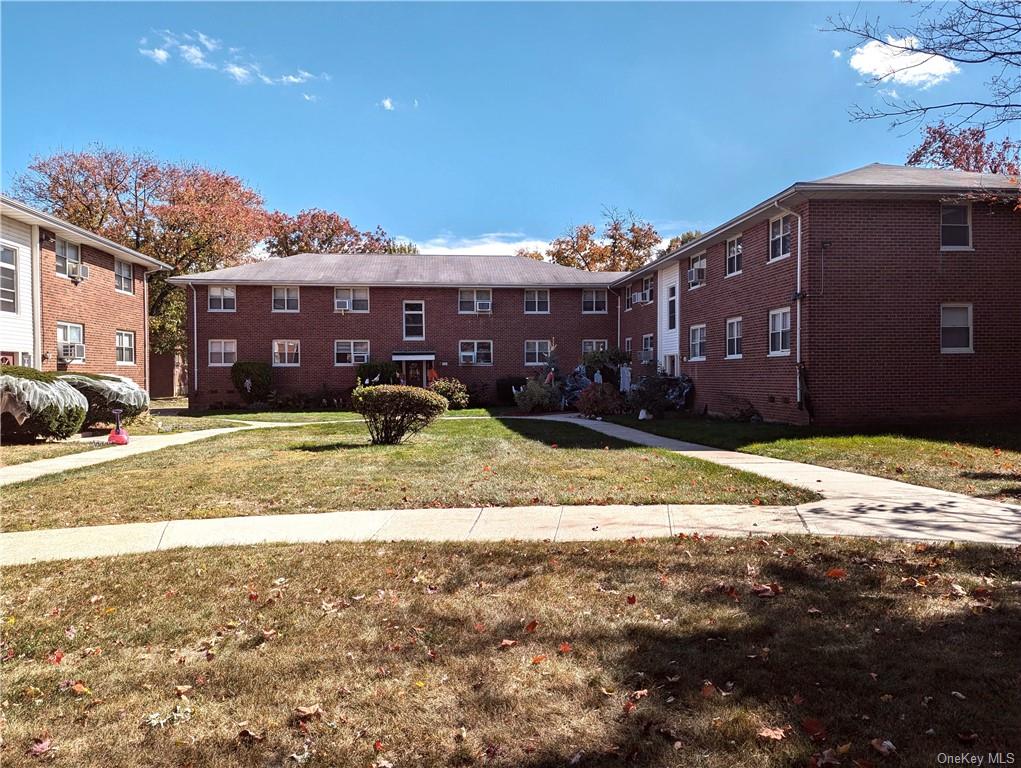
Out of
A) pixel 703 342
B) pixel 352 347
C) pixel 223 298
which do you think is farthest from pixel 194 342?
pixel 703 342

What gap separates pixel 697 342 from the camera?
75.9 feet

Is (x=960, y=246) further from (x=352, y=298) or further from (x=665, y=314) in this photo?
(x=352, y=298)

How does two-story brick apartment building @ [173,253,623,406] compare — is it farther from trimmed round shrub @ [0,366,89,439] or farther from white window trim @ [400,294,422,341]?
trimmed round shrub @ [0,366,89,439]

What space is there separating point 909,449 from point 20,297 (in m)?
24.2

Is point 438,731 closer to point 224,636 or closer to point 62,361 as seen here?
point 224,636

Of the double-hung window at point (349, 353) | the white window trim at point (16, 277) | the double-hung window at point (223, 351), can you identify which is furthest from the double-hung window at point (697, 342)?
the white window trim at point (16, 277)

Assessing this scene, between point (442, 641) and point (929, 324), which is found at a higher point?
point (929, 324)

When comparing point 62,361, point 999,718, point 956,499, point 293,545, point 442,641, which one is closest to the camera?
point 999,718

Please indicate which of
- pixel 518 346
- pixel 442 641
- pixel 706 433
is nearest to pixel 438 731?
pixel 442 641

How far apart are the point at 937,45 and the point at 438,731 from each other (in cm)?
892

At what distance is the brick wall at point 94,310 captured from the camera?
21594 mm

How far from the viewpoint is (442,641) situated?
3762mm

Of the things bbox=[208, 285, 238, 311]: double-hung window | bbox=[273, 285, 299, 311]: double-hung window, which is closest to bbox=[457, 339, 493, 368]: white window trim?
bbox=[273, 285, 299, 311]: double-hung window

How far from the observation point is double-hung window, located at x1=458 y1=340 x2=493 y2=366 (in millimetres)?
32031
